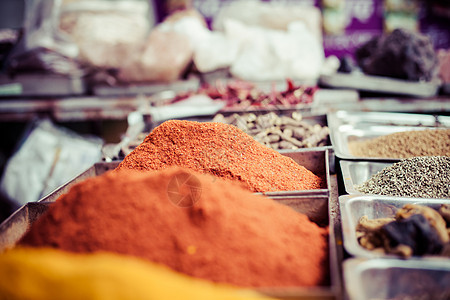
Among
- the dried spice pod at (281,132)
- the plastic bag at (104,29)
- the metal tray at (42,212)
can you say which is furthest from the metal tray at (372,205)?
the plastic bag at (104,29)

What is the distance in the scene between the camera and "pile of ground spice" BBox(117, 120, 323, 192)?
98 centimetres

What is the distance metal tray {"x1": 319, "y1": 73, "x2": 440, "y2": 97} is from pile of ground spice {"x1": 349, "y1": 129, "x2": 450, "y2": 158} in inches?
37.0

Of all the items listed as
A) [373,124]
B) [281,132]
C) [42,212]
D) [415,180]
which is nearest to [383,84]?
[373,124]

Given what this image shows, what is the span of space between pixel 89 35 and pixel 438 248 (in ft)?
10.3

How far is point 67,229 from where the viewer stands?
70 cm

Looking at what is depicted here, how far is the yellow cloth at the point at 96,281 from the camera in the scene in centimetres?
55

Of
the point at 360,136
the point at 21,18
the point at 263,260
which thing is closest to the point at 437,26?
the point at 360,136

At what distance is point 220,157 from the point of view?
1.01 metres

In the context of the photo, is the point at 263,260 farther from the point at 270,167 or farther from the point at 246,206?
the point at 270,167

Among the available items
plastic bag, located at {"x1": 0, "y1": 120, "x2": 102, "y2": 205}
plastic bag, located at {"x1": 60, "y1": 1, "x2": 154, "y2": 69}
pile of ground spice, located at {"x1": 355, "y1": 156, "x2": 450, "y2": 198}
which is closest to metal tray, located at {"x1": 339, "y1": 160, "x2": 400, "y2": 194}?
pile of ground spice, located at {"x1": 355, "y1": 156, "x2": 450, "y2": 198}

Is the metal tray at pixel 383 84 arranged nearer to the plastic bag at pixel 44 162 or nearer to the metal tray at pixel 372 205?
the metal tray at pixel 372 205

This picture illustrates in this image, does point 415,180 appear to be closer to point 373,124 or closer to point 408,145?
point 408,145

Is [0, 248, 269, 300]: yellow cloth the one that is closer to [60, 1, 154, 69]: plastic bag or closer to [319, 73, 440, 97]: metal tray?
[319, 73, 440, 97]: metal tray

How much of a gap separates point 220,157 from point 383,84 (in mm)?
1769
